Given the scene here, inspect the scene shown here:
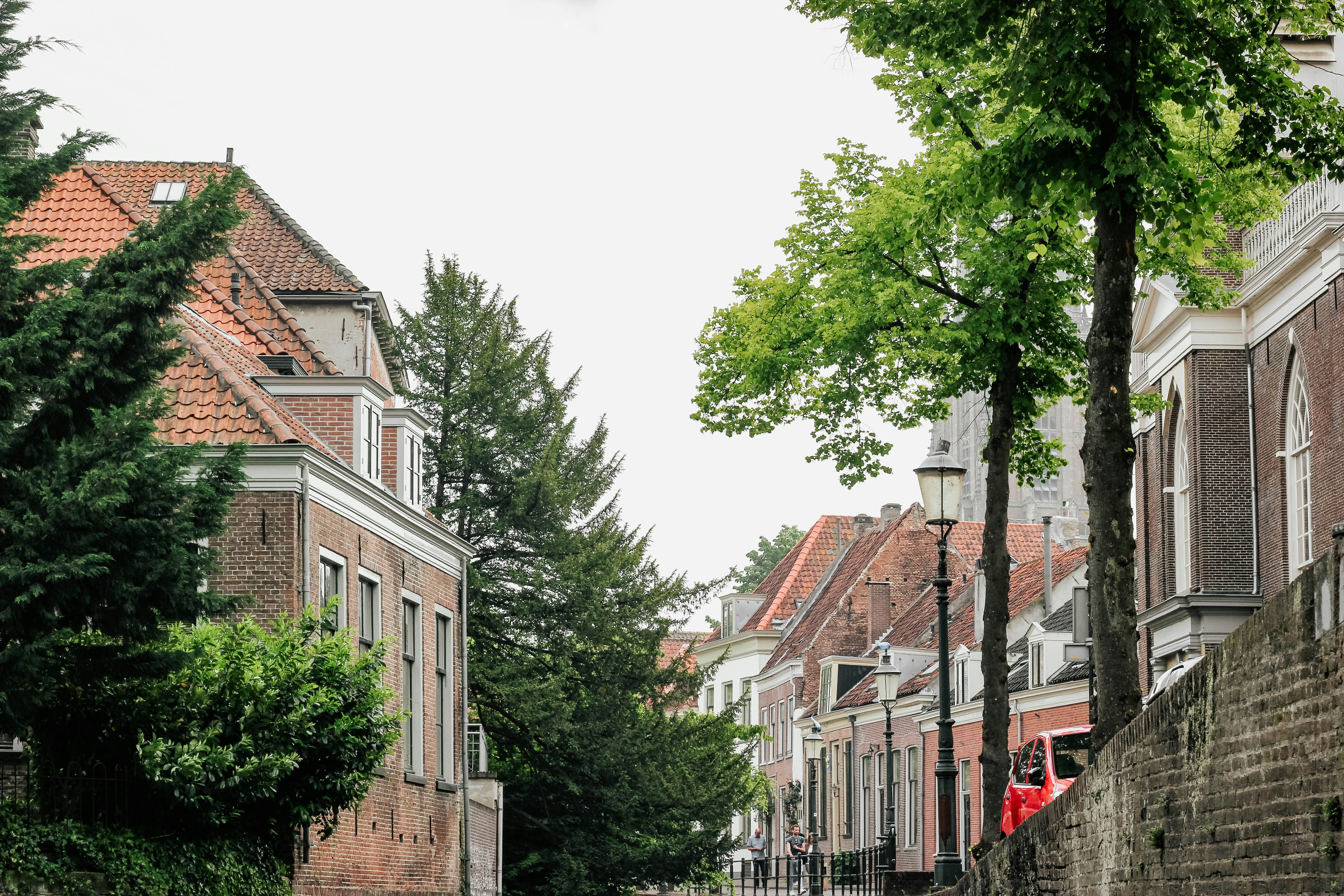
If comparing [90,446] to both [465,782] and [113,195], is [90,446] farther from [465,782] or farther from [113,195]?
[465,782]

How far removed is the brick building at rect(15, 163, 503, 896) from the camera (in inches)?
831

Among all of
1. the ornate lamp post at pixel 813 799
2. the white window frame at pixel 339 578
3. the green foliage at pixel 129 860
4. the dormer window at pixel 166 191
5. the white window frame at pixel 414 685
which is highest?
the dormer window at pixel 166 191

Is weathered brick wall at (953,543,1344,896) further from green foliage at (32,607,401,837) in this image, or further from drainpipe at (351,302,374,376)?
drainpipe at (351,302,374,376)

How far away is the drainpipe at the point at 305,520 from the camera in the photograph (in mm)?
21125

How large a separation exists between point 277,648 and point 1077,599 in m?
11.1

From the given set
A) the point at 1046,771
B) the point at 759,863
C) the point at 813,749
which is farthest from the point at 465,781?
the point at 813,749

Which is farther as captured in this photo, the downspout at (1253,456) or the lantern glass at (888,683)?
the lantern glass at (888,683)

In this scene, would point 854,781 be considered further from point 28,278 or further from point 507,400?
point 28,278

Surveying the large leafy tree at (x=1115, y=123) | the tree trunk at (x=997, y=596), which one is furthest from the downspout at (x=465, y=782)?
the large leafy tree at (x=1115, y=123)

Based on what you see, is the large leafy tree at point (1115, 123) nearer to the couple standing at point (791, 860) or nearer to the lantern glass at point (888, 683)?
the lantern glass at point (888, 683)

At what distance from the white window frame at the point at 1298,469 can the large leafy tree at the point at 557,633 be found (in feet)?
45.8

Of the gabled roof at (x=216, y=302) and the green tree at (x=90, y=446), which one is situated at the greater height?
the gabled roof at (x=216, y=302)

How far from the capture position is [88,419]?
14.9 m

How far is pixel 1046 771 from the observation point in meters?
19.3
